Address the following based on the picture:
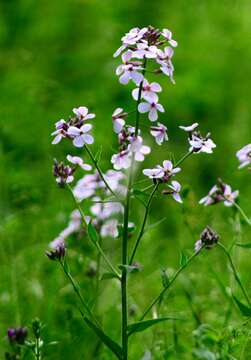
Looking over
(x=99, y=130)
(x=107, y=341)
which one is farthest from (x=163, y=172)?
(x=99, y=130)

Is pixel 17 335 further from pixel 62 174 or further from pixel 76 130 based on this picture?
pixel 76 130

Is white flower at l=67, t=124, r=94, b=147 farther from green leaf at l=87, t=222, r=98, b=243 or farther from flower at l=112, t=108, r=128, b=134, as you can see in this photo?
green leaf at l=87, t=222, r=98, b=243

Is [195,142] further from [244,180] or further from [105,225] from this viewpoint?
[244,180]

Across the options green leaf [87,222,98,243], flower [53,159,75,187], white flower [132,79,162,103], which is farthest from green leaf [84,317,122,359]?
white flower [132,79,162,103]

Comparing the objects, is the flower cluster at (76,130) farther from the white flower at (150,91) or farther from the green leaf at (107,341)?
the green leaf at (107,341)

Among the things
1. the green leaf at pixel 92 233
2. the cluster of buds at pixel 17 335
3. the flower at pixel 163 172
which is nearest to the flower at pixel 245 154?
the flower at pixel 163 172

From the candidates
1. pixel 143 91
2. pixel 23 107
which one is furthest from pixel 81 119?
pixel 23 107
